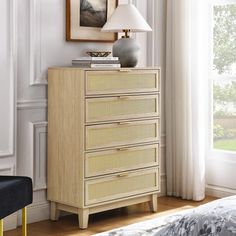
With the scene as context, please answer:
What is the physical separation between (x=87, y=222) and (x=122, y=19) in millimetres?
1492

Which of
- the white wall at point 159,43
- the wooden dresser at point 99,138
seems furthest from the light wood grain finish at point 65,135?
the white wall at point 159,43

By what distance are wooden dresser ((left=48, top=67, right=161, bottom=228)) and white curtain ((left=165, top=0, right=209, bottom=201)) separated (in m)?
0.51

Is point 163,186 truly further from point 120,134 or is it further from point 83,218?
point 83,218

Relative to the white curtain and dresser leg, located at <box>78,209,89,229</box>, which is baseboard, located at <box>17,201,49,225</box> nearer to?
dresser leg, located at <box>78,209,89,229</box>

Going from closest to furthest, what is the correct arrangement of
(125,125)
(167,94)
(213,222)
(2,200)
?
(213,222) → (2,200) → (125,125) → (167,94)

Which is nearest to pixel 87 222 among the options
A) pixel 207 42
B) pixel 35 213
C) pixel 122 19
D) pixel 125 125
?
pixel 35 213

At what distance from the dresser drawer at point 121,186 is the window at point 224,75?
0.80 meters

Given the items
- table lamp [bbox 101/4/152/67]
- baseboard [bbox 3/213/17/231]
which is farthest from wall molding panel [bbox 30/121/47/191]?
table lamp [bbox 101/4/152/67]

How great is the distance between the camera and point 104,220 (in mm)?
4586

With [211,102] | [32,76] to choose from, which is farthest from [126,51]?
[211,102]

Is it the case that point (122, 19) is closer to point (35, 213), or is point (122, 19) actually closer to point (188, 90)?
point (188, 90)

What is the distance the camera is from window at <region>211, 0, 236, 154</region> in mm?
5199

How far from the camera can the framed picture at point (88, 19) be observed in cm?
465

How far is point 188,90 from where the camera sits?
5.20 meters
